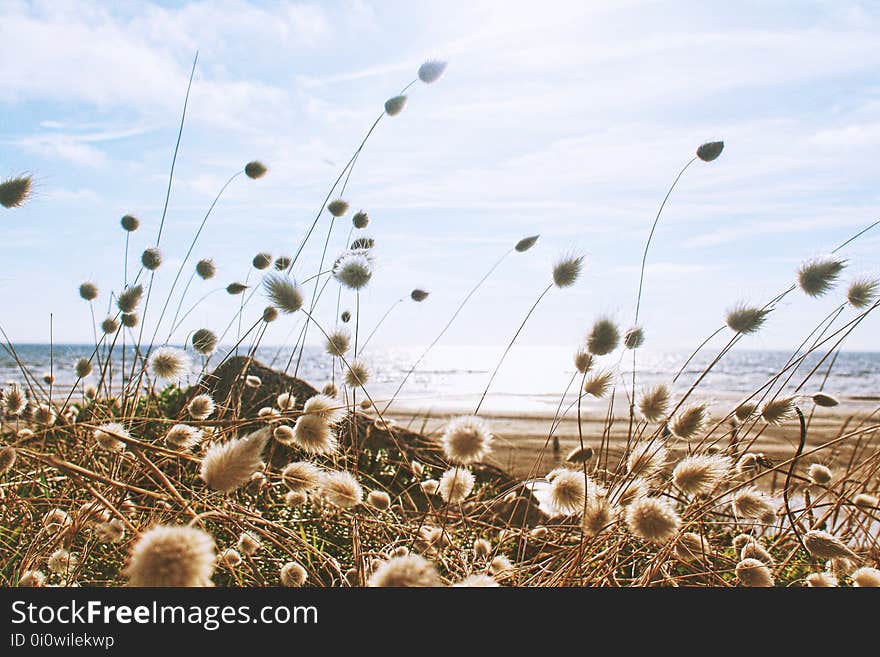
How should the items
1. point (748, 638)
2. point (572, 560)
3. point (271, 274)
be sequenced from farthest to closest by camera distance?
point (271, 274)
point (572, 560)
point (748, 638)

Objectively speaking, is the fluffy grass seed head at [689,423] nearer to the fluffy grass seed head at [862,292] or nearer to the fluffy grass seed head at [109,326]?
the fluffy grass seed head at [862,292]

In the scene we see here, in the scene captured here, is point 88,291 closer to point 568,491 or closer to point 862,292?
point 568,491

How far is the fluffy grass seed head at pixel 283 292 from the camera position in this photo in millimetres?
1444

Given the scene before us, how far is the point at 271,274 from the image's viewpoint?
1.47m

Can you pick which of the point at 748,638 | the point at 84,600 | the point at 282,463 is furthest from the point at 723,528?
the point at 84,600

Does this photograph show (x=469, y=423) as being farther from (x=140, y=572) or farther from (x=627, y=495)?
(x=140, y=572)

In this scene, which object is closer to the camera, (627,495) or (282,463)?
(627,495)

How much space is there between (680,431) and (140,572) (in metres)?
1.27

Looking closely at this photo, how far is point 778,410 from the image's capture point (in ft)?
5.17

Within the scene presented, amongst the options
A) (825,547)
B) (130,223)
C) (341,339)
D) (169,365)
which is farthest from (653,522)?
(130,223)

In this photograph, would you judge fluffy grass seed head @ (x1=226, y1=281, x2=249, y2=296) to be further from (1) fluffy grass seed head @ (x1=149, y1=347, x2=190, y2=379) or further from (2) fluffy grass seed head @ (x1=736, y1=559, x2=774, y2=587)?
(2) fluffy grass seed head @ (x1=736, y1=559, x2=774, y2=587)

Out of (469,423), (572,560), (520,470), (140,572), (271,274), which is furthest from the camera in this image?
(520,470)

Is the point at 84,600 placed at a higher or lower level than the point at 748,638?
higher

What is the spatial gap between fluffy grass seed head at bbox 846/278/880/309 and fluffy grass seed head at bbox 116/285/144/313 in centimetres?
250
